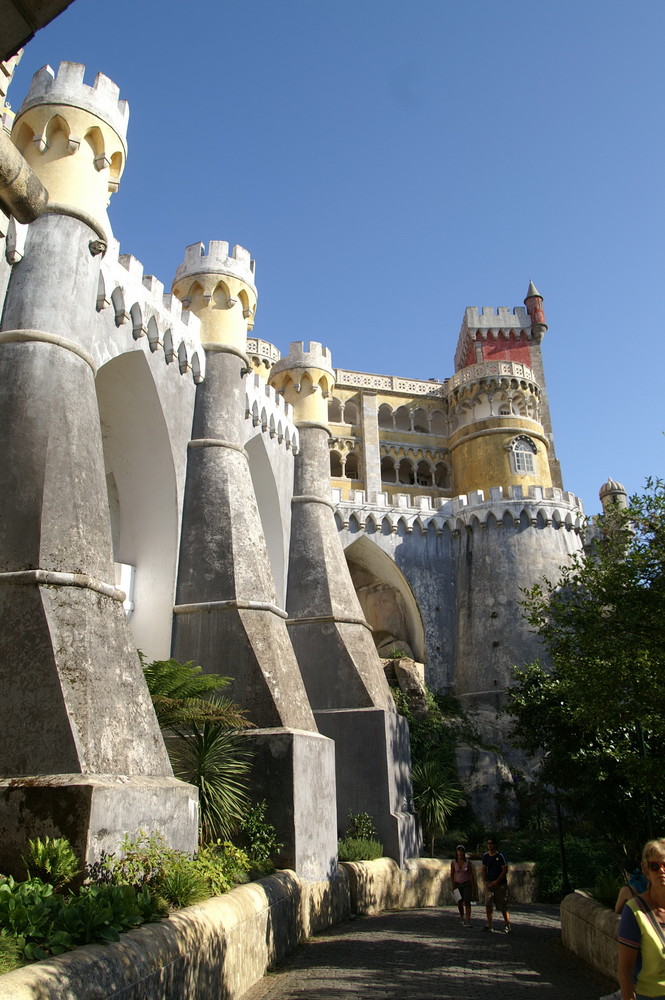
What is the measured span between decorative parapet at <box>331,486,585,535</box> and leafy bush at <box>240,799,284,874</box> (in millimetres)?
19803

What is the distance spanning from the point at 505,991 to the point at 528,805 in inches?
761

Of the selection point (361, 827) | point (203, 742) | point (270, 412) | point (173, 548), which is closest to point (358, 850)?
point (361, 827)

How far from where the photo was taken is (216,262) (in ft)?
61.5

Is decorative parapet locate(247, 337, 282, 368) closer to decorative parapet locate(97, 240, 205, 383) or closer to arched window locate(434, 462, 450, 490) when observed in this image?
arched window locate(434, 462, 450, 490)

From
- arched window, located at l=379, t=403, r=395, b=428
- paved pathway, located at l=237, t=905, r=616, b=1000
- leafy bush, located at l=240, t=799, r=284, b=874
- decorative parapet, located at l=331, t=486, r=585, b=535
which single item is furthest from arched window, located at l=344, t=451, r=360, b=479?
leafy bush, located at l=240, t=799, r=284, b=874

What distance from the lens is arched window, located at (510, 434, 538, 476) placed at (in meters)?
40.1

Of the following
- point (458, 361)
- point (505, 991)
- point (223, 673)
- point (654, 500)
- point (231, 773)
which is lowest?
point (505, 991)

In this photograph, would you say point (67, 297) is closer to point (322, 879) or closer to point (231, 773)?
point (231, 773)

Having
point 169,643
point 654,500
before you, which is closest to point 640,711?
point 654,500

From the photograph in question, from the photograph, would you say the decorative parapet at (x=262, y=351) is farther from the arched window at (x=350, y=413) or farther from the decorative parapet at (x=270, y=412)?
the decorative parapet at (x=270, y=412)

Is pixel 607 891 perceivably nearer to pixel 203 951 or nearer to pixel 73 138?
pixel 203 951

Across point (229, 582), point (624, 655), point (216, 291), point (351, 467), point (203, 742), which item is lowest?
point (203, 742)

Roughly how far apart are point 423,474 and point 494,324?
36.3 feet

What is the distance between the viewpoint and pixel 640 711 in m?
9.89
